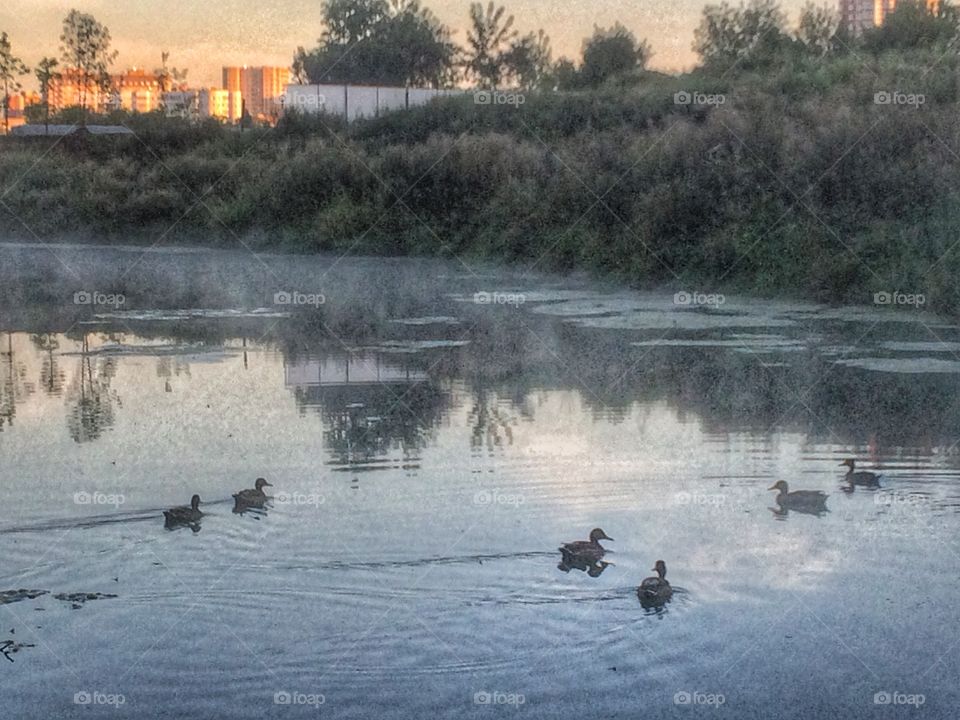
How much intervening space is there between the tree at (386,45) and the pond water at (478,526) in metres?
29.7

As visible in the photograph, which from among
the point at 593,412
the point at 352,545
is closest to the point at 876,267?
the point at 593,412

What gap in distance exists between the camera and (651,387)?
547 inches

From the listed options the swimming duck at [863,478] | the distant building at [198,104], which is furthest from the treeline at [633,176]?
the swimming duck at [863,478]

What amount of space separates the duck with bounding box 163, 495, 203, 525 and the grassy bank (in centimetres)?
1365

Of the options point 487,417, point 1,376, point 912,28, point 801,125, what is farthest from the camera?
point 912,28

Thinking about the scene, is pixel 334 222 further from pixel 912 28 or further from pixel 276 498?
pixel 276 498

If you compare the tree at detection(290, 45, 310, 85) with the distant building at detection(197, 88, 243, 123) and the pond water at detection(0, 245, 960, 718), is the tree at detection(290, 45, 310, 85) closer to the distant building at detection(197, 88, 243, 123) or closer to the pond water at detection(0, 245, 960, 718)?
the distant building at detection(197, 88, 243, 123)

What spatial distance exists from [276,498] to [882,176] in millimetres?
17214

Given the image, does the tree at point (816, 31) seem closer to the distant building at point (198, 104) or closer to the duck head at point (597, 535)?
the distant building at point (198, 104)

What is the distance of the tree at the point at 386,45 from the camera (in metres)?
46.0

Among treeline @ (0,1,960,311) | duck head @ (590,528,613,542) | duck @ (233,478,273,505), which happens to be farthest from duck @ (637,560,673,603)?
treeline @ (0,1,960,311)

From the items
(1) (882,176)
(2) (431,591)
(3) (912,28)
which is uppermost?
(3) (912,28)

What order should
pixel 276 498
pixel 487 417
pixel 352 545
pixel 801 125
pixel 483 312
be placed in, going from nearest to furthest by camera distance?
pixel 352 545, pixel 276 498, pixel 487 417, pixel 483 312, pixel 801 125

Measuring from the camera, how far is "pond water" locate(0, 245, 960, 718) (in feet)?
19.8
